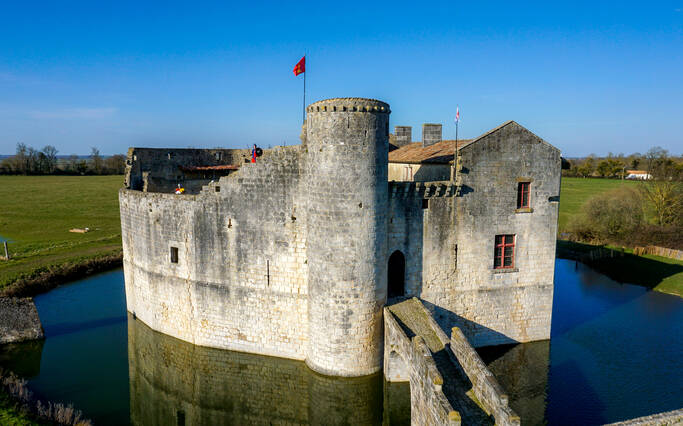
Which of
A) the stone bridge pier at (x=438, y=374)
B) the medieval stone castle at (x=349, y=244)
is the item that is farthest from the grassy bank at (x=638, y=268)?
the stone bridge pier at (x=438, y=374)

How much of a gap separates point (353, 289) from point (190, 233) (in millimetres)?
7072

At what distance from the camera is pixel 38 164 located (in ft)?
308

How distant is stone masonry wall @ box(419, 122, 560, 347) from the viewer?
1622 cm

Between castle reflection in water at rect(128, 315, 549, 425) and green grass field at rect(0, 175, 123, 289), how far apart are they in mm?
14288

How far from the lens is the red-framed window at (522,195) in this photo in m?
17.0

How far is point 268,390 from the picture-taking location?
48.8 ft

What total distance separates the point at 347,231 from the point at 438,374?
5.43 m

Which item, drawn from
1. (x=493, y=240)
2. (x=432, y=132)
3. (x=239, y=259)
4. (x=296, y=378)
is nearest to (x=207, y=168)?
(x=239, y=259)

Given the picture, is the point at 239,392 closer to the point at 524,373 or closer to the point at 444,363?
the point at 444,363

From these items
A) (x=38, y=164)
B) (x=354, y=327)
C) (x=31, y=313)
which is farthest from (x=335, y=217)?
(x=38, y=164)

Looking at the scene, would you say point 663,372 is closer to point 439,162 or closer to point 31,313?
point 439,162

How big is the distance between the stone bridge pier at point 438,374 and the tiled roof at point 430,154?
6063 mm

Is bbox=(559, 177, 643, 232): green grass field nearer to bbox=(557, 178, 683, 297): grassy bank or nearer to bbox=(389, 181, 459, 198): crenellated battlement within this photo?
bbox=(557, 178, 683, 297): grassy bank

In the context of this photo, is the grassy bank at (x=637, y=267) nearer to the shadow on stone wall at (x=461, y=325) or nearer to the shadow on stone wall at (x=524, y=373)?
the shadow on stone wall at (x=524, y=373)
